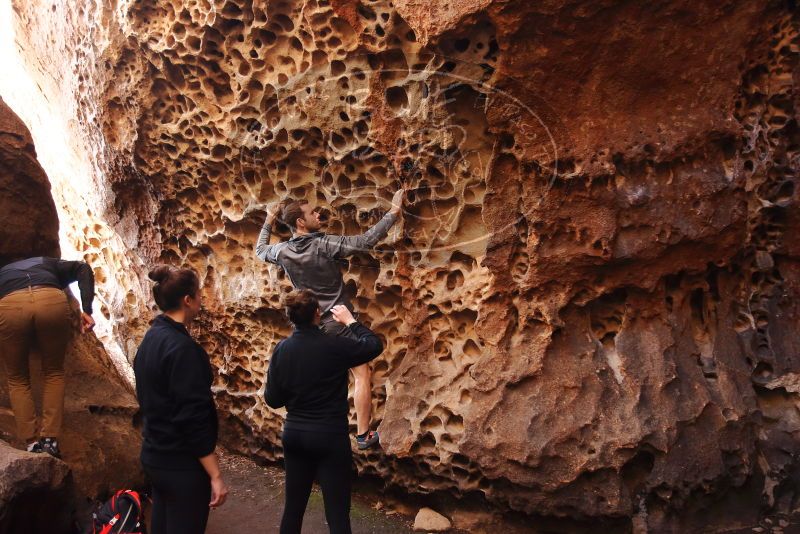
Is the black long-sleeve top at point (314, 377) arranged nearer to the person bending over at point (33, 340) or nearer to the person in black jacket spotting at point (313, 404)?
the person in black jacket spotting at point (313, 404)

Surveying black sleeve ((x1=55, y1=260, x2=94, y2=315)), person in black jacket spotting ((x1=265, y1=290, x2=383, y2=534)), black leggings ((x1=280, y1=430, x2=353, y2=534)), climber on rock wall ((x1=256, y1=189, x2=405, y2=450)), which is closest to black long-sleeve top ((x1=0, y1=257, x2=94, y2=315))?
black sleeve ((x1=55, y1=260, x2=94, y2=315))

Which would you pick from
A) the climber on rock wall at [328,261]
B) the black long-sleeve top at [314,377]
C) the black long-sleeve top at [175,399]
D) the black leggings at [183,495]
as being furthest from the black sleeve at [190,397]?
the climber on rock wall at [328,261]

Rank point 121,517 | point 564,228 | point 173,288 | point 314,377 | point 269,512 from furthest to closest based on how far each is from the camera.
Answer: point 269,512 → point 564,228 → point 121,517 → point 314,377 → point 173,288

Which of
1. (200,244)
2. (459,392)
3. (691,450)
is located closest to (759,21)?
(691,450)

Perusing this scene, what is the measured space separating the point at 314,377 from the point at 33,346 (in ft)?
6.40

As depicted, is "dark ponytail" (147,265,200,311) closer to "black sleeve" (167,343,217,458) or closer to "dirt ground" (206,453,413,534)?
"black sleeve" (167,343,217,458)

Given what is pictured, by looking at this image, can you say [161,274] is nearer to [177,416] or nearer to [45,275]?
[177,416]

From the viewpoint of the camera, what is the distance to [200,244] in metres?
5.60

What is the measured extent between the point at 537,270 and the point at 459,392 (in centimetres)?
86

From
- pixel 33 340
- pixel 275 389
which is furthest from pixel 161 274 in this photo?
pixel 33 340

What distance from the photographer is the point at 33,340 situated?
3963 mm

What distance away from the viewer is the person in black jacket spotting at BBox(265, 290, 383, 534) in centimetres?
303

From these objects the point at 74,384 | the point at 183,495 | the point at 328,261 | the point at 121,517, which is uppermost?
the point at 328,261

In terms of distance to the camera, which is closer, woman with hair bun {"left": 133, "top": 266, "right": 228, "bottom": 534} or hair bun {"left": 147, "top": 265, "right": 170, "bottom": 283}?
woman with hair bun {"left": 133, "top": 266, "right": 228, "bottom": 534}
